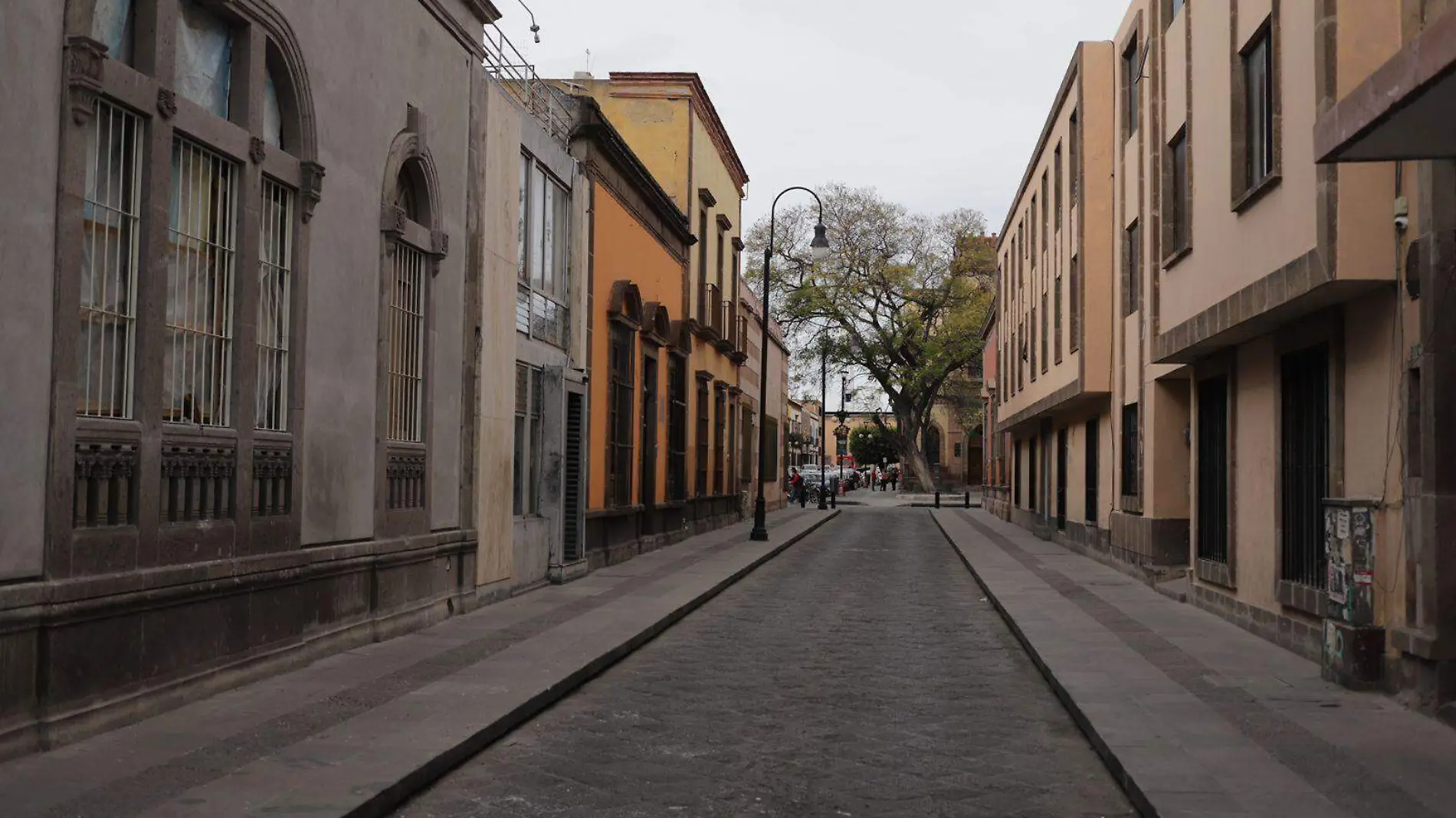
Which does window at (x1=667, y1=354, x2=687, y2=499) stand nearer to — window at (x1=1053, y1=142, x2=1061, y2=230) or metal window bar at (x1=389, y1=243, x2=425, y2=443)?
window at (x1=1053, y1=142, x2=1061, y2=230)

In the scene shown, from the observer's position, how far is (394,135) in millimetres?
12156

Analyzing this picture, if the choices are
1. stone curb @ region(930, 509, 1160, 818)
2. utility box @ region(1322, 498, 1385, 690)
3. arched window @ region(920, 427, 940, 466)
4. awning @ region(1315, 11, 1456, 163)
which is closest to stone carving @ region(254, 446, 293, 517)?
stone curb @ region(930, 509, 1160, 818)

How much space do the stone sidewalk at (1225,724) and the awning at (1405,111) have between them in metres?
3.36

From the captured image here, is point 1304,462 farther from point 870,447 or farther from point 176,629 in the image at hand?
point 870,447

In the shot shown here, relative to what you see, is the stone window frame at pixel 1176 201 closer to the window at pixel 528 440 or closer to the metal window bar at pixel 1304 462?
the metal window bar at pixel 1304 462

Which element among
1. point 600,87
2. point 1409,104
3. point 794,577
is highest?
point 600,87

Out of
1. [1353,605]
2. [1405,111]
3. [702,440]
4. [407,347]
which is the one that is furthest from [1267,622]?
[702,440]

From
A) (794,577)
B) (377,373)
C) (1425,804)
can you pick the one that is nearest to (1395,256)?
(1425,804)

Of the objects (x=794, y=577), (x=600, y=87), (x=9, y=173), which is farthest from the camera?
(x=600, y=87)

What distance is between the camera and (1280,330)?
12.6 metres

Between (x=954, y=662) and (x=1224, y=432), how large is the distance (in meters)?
5.33

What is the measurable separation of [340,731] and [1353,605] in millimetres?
6861

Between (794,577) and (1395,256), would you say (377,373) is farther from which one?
(794,577)

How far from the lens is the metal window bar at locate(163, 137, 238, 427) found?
28.2 feet
